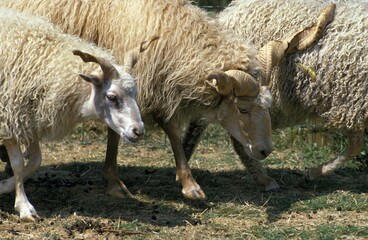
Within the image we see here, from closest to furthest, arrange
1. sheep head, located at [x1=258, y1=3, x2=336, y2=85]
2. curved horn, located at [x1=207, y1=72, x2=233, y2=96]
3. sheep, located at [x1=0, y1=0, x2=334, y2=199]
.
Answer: curved horn, located at [x1=207, y1=72, x2=233, y2=96] → sheep, located at [x1=0, y1=0, x2=334, y2=199] → sheep head, located at [x1=258, y1=3, x2=336, y2=85]

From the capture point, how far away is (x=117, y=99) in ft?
19.3

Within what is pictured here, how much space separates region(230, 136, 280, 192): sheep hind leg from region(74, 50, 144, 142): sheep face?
1.65 m

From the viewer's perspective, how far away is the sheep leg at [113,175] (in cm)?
689

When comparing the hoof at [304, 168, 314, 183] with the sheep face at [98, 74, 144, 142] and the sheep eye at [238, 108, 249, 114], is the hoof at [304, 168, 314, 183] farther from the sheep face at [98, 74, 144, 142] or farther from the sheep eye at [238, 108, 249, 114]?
the sheep face at [98, 74, 144, 142]

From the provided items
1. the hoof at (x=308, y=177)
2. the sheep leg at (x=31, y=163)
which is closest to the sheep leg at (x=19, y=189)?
the sheep leg at (x=31, y=163)

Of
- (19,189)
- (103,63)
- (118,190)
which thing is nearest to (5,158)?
(118,190)

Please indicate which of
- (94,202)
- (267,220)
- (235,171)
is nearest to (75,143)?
(235,171)

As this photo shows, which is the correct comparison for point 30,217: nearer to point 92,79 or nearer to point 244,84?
point 92,79

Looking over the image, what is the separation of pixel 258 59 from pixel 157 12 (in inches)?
34.6

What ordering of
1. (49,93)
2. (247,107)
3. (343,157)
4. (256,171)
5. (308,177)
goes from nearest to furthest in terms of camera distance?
1. (49,93)
2. (247,107)
3. (256,171)
4. (343,157)
5. (308,177)

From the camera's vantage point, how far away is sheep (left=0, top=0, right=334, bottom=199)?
262 inches

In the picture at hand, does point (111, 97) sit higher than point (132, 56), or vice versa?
point (132, 56)

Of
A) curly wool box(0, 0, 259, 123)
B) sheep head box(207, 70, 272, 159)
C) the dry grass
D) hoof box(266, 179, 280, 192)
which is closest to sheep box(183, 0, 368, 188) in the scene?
hoof box(266, 179, 280, 192)

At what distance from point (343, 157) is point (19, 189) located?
2927 millimetres
